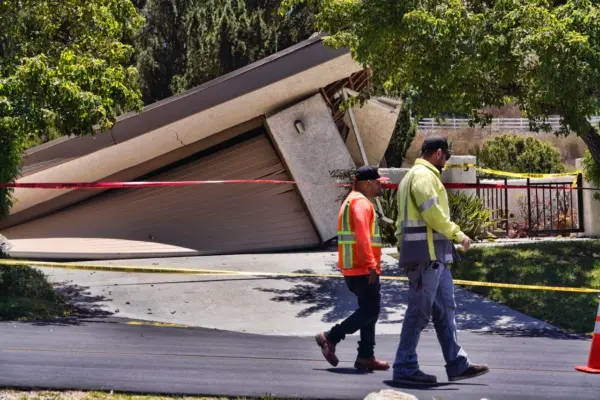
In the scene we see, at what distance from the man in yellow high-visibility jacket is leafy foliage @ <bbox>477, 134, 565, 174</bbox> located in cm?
2923

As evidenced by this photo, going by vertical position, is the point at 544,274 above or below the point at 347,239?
below

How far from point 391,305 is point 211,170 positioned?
19.8 feet

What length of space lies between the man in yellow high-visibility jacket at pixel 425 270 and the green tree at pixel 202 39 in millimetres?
15194

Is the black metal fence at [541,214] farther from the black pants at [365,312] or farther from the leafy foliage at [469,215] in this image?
the black pants at [365,312]

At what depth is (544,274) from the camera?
41.3ft

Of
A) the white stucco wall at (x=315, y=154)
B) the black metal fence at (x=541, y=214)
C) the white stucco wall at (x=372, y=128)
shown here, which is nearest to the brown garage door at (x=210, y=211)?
the white stucco wall at (x=315, y=154)

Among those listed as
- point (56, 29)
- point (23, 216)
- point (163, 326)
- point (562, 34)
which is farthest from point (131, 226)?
point (562, 34)

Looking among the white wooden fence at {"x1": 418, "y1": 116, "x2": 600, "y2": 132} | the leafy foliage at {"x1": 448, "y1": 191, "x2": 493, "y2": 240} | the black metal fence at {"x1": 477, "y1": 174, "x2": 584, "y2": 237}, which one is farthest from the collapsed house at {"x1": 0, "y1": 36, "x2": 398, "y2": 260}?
the white wooden fence at {"x1": 418, "y1": 116, "x2": 600, "y2": 132}

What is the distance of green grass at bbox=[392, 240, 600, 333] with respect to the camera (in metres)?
10.6

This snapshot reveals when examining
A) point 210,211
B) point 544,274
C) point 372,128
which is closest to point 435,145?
point 544,274

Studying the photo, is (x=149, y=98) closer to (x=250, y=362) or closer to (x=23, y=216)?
(x=23, y=216)

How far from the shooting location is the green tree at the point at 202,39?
70.8 ft

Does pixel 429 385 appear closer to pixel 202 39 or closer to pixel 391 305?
pixel 391 305

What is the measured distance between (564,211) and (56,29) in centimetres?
1136
